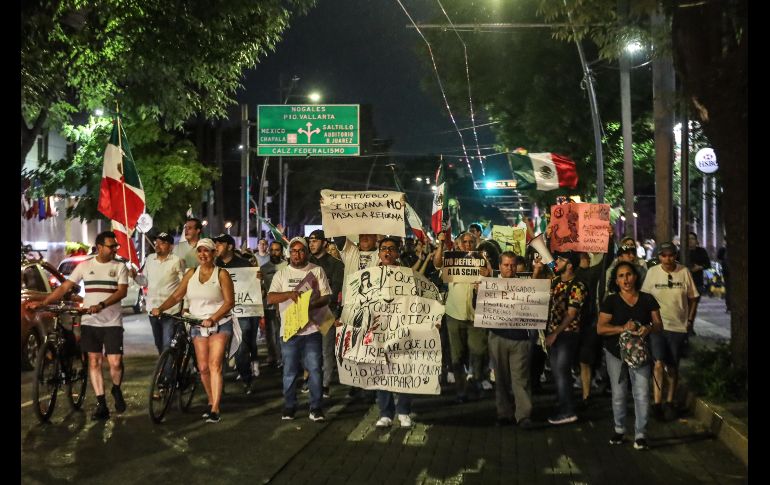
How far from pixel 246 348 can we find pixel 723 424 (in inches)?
223

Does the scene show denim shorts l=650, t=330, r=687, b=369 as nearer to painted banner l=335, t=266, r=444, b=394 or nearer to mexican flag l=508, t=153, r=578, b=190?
painted banner l=335, t=266, r=444, b=394

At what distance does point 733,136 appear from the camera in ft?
36.9

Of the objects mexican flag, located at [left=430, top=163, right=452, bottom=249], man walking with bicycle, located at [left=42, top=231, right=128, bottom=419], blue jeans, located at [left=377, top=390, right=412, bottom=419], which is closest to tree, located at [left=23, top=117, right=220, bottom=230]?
mexican flag, located at [left=430, top=163, right=452, bottom=249]

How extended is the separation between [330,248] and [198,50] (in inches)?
140

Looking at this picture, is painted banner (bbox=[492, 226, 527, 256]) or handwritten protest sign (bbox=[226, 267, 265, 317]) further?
painted banner (bbox=[492, 226, 527, 256])

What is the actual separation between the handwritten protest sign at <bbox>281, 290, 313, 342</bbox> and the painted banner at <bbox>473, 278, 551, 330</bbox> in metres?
1.74

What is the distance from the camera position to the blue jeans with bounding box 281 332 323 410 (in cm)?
1029

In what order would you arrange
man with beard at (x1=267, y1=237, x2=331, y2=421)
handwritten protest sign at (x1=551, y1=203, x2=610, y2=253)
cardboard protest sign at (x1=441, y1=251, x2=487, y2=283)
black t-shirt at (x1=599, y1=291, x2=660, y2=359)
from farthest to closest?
handwritten protest sign at (x1=551, y1=203, x2=610, y2=253) < cardboard protest sign at (x1=441, y1=251, x2=487, y2=283) < man with beard at (x1=267, y1=237, x2=331, y2=421) < black t-shirt at (x1=599, y1=291, x2=660, y2=359)

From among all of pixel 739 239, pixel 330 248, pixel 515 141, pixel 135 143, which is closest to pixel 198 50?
pixel 330 248

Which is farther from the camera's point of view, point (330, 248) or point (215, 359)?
point (330, 248)

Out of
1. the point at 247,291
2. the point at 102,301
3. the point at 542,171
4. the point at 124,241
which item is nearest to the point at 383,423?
the point at 102,301

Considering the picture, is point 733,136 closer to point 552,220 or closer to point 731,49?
point 731,49

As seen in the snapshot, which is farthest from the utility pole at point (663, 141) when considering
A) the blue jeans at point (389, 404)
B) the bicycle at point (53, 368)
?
the bicycle at point (53, 368)
